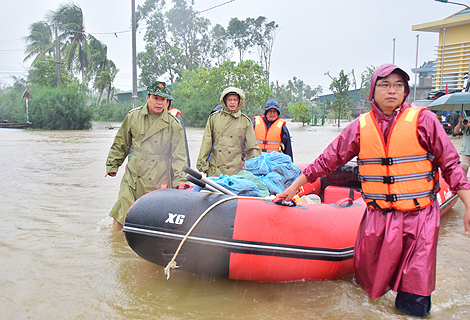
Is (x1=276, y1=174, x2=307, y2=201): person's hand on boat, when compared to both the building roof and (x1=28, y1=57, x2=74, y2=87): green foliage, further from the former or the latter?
(x1=28, y1=57, x2=74, y2=87): green foliage

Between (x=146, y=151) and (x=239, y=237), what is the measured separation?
1.47 metres

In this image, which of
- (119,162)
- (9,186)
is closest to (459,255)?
(119,162)

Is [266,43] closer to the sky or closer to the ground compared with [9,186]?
closer to the sky

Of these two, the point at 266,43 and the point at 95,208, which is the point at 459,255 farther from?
the point at 266,43

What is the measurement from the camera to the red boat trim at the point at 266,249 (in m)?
2.72

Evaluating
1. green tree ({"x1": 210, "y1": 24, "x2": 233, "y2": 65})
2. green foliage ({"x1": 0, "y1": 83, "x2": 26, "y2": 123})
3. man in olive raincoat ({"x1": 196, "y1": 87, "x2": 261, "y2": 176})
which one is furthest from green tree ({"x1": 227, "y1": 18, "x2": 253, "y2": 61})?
man in olive raincoat ({"x1": 196, "y1": 87, "x2": 261, "y2": 176})

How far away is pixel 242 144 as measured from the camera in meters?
4.64

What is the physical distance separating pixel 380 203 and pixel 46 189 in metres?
5.95

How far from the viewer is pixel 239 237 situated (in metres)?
2.71

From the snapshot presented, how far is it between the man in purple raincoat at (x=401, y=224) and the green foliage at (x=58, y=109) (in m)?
23.4

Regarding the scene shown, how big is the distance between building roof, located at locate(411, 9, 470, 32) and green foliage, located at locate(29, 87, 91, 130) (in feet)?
63.2

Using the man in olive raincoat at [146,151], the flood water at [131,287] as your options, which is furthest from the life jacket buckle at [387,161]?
the man in olive raincoat at [146,151]

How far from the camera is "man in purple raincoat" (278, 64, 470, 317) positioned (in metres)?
2.20

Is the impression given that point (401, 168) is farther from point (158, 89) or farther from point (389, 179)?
point (158, 89)
